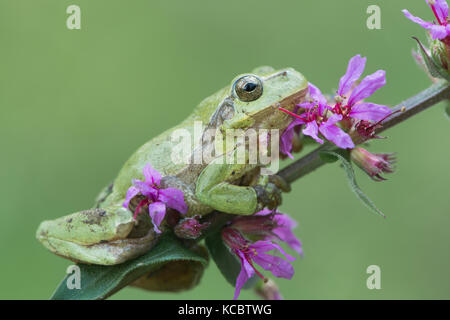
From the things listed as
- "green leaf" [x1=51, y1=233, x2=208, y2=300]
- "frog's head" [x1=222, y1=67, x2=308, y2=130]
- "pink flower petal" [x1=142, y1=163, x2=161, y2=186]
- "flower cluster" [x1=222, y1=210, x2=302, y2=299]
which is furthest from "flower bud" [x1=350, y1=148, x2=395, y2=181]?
"pink flower petal" [x1=142, y1=163, x2=161, y2=186]

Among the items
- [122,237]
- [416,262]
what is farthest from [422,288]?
[122,237]

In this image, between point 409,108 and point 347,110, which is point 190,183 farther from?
point 409,108

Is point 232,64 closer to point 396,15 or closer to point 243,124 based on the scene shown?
point 396,15

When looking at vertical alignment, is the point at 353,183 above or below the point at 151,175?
below

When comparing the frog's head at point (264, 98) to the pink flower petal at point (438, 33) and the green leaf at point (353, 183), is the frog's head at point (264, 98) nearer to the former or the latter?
the green leaf at point (353, 183)

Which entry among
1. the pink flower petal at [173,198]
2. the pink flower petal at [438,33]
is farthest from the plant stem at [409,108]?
the pink flower petal at [173,198]

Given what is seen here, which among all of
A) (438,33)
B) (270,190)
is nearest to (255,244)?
(270,190)
